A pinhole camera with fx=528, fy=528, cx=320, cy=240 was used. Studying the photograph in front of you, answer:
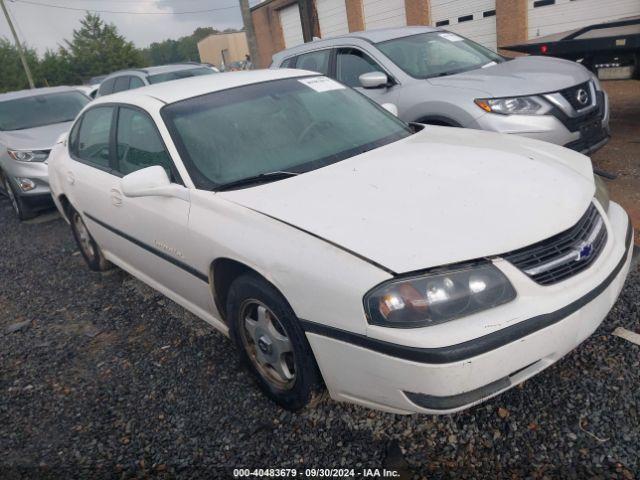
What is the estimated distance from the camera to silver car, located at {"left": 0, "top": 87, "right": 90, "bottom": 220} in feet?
22.0

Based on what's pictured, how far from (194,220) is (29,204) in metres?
5.27

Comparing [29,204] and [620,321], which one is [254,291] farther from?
[29,204]

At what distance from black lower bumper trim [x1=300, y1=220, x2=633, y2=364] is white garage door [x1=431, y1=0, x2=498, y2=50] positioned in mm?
15034

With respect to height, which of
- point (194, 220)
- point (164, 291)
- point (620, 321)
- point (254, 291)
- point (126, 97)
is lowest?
point (620, 321)

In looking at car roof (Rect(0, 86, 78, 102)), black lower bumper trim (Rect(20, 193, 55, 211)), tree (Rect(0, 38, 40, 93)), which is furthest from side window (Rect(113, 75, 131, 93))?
tree (Rect(0, 38, 40, 93))

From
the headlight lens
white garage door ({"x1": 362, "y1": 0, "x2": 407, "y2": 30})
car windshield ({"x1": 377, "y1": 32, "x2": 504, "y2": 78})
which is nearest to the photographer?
the headlight lens

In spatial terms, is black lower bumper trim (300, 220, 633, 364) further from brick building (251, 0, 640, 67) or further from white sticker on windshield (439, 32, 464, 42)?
brick building (251, 0, 640, 67)

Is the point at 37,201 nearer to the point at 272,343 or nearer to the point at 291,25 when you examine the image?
the point at 272,343

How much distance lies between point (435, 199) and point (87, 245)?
356 centimetres

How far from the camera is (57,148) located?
4867mm

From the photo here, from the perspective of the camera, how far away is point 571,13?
13.0 m

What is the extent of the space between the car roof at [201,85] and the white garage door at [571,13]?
11.5m

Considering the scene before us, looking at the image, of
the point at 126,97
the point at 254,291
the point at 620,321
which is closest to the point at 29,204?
the point at 126,97

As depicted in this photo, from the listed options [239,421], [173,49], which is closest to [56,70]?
[239,421]
